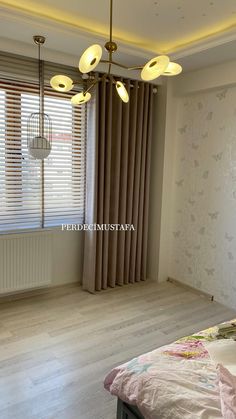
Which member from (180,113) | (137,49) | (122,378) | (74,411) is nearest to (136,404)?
(122,378)

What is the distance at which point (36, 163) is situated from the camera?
11.2 feet

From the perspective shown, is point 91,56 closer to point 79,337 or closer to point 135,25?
point 135,25

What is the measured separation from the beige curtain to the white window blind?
0.18 metres

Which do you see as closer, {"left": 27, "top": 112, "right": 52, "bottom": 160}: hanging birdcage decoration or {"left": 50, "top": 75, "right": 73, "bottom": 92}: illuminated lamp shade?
{"left": 50, "top": 75, "right": 73, "bottom": 92}: illuminated lamp shade

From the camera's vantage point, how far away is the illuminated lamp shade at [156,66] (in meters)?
1.60

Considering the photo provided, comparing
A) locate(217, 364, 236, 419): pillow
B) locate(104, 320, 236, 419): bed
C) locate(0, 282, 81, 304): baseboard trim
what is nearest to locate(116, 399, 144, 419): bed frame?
locate(104, 320, 236, 419): bed

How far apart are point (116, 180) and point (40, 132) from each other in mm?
977

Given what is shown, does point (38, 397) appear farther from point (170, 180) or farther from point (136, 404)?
point (170, 180)

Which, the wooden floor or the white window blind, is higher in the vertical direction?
the white window blind

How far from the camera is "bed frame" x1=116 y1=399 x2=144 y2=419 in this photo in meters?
1.49

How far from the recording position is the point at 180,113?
154 inches

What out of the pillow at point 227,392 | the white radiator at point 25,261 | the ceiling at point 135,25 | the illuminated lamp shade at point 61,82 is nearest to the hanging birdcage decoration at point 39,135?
the ceiling at point 135,25

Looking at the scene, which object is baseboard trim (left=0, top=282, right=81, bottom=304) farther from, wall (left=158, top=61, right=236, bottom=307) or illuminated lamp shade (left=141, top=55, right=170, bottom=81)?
illuminated lamp shade (left=141, top=55, right=170, bottom=81)

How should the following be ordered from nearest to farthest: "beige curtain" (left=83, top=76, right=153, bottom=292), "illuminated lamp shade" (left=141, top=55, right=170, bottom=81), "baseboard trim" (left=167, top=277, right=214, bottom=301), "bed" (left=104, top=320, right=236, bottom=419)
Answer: "bed" (left=104, top=320, right=236, bottom=419) < "illuminated lamp shade" (left=141, top=55, right=170, bottom=81) < "beige curtain" (left=83, top=76, right=153, bottom=292) < "baseboard trim" (left=167, top=277, right=214, bottom=301)
